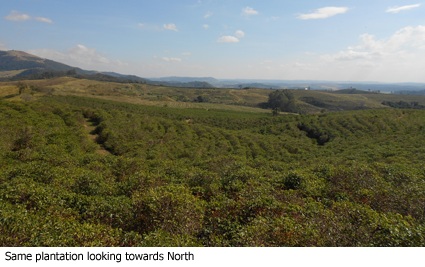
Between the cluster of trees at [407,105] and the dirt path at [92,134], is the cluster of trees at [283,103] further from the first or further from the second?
the dirt path at [92,134]

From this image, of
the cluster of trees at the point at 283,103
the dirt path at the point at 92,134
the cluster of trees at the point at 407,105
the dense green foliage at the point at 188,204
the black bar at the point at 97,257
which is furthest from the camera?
the cluster of trees at the point at 407,105

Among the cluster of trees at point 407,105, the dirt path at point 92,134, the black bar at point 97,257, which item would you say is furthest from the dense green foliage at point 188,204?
the cluster of trees at point 407,105

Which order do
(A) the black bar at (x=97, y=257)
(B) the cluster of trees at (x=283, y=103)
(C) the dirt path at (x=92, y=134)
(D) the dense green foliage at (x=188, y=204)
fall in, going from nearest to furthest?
1. (A) the black bar at (x=97, y=257)
2. (D) the dense green foliage at (x=188, y=204)
3. (C) the dirt path at (x=92, y=134)
4. (B) the cluster of trees at (x=283, y=103)

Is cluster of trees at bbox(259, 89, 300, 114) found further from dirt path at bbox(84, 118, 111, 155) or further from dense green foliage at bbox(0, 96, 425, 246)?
dense green foliage at bbox(0, 96, 425, 246)

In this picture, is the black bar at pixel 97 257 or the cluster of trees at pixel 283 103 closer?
the black bar at pixel 97 257

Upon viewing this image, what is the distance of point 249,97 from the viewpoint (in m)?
192

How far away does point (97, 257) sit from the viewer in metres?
4.53

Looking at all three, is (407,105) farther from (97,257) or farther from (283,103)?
(97,257)

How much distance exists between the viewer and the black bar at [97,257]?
443 cm

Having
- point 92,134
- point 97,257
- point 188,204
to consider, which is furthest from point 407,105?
point 97,257

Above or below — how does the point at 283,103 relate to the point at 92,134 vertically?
Answer: above

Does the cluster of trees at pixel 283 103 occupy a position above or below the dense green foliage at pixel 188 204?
above

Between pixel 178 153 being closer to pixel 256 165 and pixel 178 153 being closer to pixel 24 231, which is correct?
pixel 256 165

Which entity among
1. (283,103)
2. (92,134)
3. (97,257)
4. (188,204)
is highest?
(283,103)
